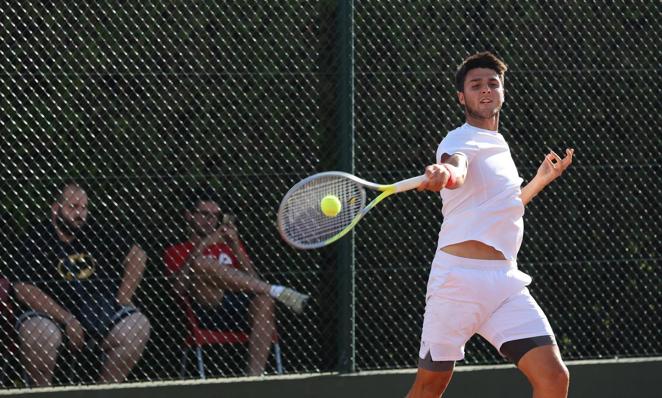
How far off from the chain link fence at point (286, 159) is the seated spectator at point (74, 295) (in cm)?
1

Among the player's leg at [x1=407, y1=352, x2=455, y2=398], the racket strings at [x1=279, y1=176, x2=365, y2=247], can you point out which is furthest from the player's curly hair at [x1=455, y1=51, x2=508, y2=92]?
the player's leg at [x1=407, y1=352, x2=455, y2=398]

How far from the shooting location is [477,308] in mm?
4496

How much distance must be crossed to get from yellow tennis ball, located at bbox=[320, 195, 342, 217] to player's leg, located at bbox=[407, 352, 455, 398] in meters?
0.80

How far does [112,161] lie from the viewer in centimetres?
618

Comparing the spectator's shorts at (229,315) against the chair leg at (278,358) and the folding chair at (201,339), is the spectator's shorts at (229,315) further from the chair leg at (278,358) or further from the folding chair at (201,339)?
the chair leg at (278,358)

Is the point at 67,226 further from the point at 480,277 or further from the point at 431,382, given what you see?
the point at 480,277

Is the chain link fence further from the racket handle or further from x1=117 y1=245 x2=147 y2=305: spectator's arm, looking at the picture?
the racket handle

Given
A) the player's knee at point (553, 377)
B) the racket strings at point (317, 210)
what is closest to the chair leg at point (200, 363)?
the racket strings at point (317, 210)

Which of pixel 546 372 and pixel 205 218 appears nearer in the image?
pixel 546 372

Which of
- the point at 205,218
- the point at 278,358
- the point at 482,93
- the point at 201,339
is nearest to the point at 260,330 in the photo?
the point at 278,358

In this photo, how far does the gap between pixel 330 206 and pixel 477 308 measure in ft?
2.58

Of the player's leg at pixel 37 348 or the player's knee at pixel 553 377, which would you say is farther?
the player's leg at pixel 37 348

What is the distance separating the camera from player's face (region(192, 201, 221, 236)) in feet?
20.5

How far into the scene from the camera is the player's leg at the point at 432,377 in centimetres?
453
